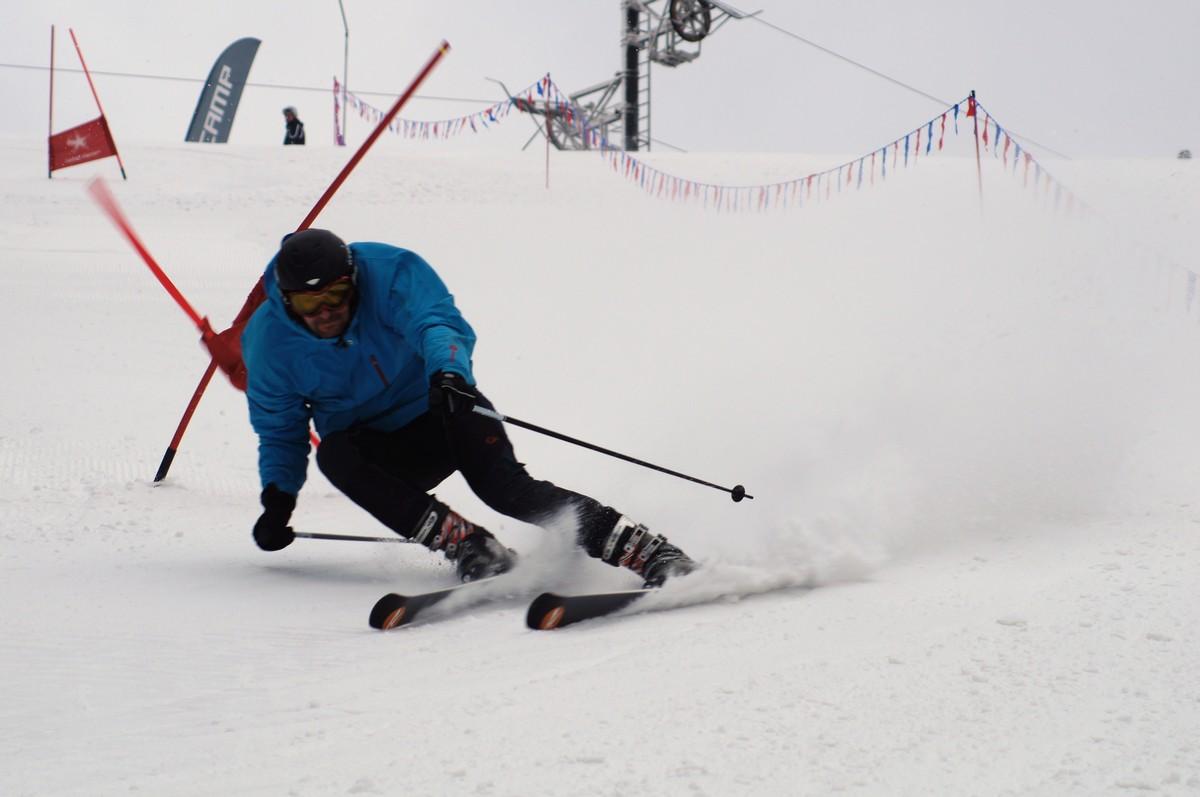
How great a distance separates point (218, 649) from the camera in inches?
85.7

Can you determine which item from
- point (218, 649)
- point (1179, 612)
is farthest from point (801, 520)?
point (218, 649)

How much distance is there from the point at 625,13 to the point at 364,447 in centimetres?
2257

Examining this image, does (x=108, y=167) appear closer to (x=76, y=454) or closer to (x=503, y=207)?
(x=503, y=207)

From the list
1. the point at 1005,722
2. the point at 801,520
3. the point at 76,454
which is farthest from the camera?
the point at 76,454

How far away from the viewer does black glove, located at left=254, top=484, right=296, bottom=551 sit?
291cm

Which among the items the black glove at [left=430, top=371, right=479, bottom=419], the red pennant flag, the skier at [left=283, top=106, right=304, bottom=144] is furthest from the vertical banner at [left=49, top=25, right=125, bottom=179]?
the black glove at [left=430, top=371, right=479, bottom=419]

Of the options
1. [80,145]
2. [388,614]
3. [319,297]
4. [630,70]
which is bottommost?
[388,614]

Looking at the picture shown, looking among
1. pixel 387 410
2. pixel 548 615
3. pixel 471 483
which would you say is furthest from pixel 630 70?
pixel 548 615

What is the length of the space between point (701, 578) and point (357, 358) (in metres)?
1.17

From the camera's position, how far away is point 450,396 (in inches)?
98.3

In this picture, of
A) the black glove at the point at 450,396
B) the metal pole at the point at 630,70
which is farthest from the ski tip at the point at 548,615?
the metal pole at the point at 630,70

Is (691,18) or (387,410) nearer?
(387,410)

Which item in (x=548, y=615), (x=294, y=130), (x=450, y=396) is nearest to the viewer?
(x=548, y=615)

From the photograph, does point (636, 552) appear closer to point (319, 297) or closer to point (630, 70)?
point (319, 297)
